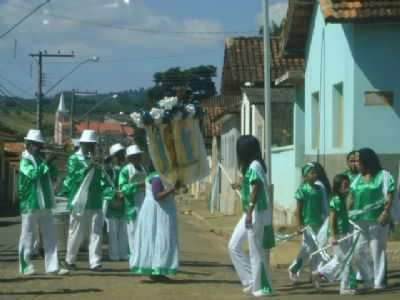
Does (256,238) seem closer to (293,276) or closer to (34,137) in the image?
(293,276)

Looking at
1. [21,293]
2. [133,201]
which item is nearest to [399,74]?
[133,201]

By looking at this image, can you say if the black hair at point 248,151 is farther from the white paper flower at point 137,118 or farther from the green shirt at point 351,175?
the white paper flower at point 137,118

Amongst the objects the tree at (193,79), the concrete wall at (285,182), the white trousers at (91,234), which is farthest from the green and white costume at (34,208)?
the tree at (193,79)

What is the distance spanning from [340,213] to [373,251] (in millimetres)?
630

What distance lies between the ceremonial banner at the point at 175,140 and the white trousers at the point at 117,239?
322 centimetres

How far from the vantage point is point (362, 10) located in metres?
17.5

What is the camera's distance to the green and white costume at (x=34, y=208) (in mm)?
13906

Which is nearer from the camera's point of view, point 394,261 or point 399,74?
point 394,261

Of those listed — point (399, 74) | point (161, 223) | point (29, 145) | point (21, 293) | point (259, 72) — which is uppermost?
point (259, 72)

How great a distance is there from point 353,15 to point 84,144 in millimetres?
5557

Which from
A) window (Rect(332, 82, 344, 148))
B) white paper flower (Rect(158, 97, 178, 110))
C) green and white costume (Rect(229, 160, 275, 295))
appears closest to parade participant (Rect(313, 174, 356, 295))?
green and white costume (Rect(229, 160, 275, 295))

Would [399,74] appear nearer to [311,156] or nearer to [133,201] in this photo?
[311,156]

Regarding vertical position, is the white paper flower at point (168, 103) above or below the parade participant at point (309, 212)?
above

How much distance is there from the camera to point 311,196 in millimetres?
12961
